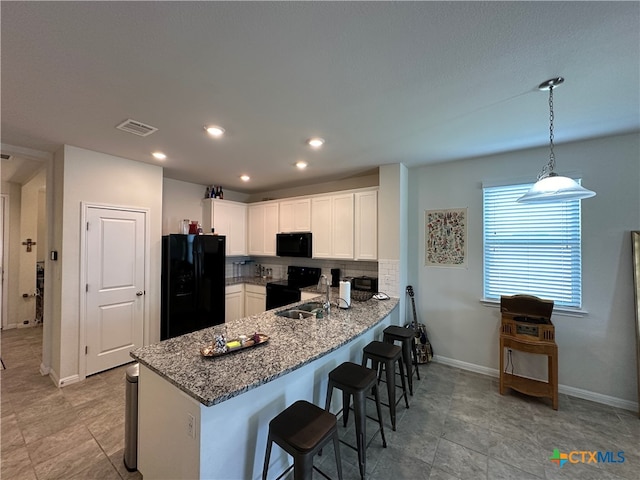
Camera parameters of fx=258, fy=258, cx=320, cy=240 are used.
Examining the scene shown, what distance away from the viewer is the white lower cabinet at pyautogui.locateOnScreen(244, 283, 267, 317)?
4534 millimetres

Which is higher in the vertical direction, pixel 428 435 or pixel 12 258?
pixel 12 258

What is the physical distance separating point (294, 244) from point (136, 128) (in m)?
2.56

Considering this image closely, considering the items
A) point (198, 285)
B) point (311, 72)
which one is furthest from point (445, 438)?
point (198, 285)

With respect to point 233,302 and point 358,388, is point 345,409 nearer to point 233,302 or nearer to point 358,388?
point 358,388

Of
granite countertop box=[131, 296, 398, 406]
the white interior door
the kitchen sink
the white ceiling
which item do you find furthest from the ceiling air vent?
the kitchen sink

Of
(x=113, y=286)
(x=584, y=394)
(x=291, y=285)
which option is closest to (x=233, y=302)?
(x=291, y=285)

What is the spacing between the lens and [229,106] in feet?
6.44

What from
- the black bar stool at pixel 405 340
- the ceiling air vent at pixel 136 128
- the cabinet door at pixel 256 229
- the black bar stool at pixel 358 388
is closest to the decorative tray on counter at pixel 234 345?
the black bar stool at pixel 358 388

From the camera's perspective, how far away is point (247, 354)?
1633 millimetres

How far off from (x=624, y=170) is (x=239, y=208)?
5121mm

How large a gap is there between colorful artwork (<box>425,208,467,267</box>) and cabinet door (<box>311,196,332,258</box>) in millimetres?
1402

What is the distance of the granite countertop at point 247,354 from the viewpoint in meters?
1.29

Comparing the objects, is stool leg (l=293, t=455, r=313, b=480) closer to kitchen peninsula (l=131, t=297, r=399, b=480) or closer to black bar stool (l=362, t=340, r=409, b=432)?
kitchen peninsula (l=131, t=297, r=399, b=480)

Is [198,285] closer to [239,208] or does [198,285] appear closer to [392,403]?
[239,208]
